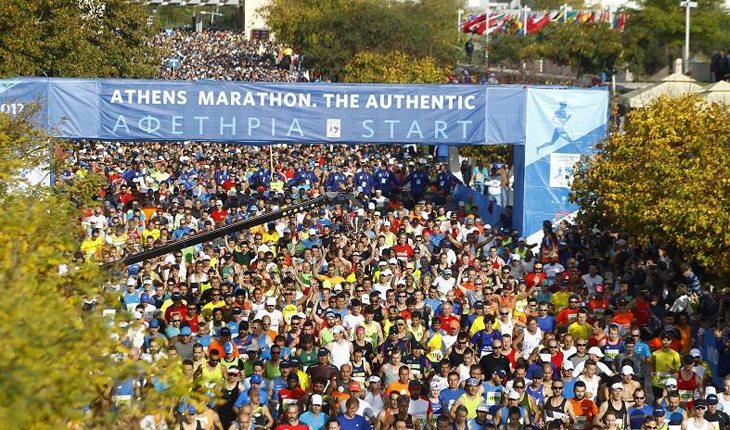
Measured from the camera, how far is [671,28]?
75188mm

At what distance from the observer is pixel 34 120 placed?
24.2 m

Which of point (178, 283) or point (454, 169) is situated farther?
point (454, 169)

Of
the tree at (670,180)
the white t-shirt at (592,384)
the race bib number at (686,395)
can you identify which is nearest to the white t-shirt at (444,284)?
the tree at (670,180)

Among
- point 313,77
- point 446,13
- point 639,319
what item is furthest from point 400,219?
point 446,13

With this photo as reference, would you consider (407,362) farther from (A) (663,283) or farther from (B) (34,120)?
(B) (34,120)

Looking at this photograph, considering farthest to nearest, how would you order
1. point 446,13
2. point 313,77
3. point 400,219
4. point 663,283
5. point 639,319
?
point 446,13 → point 313,77 → point 400,219 → point 663,283 → point 639,319

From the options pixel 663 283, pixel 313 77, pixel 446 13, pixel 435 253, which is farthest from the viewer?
pixel 446 13

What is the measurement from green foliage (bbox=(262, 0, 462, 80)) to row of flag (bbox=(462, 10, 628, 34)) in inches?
592

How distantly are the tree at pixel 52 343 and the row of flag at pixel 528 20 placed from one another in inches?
2851

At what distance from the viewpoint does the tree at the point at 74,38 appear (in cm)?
3428

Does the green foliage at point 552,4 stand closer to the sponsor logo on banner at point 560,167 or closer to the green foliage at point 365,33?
the green foliage at point 365,33

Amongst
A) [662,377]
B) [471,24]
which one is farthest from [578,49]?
[662,377]

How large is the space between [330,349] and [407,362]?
0.90 m

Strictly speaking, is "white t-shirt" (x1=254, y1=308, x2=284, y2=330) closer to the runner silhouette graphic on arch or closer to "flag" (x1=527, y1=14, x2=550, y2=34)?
the runner silhouette graphic on arch
